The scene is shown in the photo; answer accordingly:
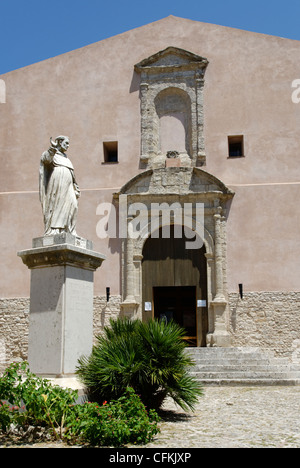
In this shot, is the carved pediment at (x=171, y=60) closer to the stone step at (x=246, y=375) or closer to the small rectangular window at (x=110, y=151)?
the small rectangular window at (x=110, y=151)

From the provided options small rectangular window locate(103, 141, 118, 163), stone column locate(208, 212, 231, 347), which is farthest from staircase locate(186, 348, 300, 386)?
small rectangular window locate(103, 141, 118, 163)

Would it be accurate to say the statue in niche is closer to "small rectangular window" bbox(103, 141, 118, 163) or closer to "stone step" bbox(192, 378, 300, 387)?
"stone step" bbox(192, 378, 300, 387)

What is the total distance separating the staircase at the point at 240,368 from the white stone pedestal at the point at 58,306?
4.85 meters

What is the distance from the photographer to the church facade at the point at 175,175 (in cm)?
1460

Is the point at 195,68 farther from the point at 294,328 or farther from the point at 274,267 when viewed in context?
the point at 294,328

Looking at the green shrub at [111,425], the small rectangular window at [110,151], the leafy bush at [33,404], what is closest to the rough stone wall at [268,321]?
the small rectangular window at [110,151]

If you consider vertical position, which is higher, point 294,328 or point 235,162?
point 235,162

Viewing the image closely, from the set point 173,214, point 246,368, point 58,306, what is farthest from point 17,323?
point 58,306

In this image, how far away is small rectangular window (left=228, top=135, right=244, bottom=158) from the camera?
51.6 ft

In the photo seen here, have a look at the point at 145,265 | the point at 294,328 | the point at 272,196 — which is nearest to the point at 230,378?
the point at 294,328

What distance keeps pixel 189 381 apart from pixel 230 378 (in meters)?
4.46

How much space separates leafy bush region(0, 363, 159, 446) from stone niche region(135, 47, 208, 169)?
1098 cm
